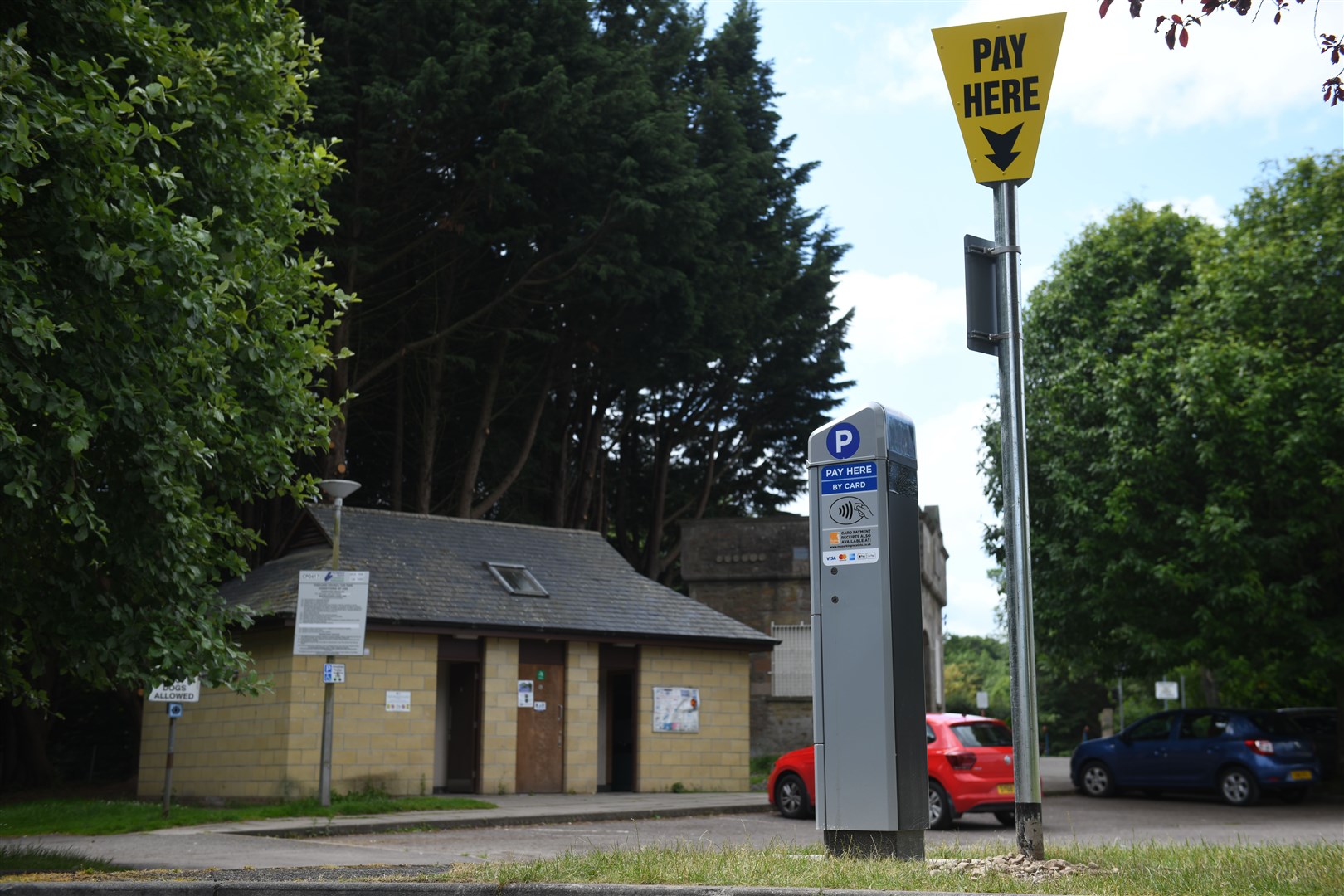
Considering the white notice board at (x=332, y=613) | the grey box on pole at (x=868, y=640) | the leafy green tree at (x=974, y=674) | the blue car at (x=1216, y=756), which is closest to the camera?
the grey box on pole at (x=868, y=640)

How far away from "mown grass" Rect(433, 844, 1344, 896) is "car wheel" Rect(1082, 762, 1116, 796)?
16.4 meters

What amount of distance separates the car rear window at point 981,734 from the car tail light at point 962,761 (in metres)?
0.17

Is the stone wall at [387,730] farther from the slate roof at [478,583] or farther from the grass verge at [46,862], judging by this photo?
the grass verge at [46,862]

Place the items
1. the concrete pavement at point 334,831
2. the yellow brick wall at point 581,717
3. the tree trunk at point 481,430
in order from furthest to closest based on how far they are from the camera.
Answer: the tree trunk at point 481,430 → the yellow brick wall at point 581,717 → the concrete pavement at point 334,831

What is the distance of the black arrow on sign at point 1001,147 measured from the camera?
30.1 ft

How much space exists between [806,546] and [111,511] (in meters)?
23.8

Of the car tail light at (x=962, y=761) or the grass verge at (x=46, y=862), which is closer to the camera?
the grass verge at (x=46, y=862)

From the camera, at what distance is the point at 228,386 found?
12250mm

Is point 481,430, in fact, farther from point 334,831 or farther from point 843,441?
point 843,441

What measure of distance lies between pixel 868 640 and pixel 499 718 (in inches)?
598

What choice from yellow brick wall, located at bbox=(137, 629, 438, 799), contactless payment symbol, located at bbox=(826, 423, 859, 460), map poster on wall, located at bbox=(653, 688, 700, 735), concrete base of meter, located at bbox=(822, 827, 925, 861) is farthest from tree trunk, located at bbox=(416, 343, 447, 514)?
concrete base of meter, located at bbox=(822, 827, 925, 861)

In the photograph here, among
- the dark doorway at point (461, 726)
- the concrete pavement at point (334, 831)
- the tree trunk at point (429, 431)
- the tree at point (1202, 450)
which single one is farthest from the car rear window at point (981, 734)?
the tree trunk at point (429, 431)

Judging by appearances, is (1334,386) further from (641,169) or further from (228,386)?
(228,386)

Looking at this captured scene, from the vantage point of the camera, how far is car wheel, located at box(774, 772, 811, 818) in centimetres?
1930
